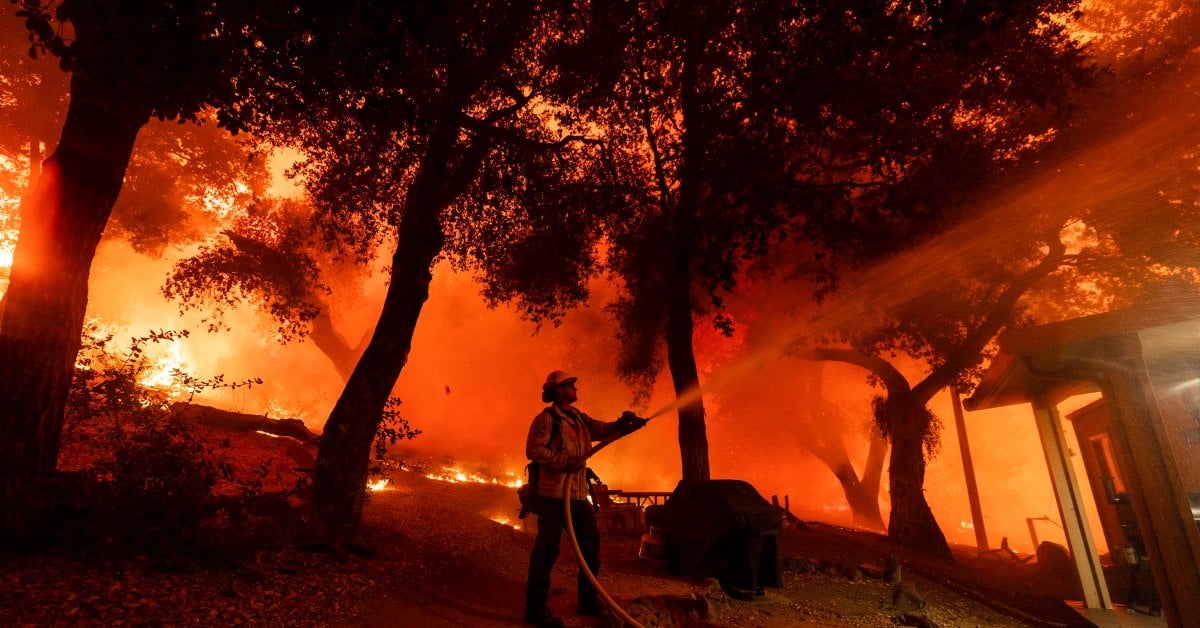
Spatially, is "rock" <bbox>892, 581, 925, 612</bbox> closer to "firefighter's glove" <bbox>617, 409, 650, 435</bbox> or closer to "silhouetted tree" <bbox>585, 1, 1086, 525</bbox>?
"silhouetted tree" <bbox>585, 1, 1086, 525</bbox>

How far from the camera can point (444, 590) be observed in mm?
6578

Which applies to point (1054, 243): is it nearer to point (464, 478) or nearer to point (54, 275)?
point (54, 275)

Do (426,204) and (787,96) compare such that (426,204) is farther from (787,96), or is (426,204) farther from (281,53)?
(787,96)

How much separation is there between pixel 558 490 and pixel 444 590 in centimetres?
241

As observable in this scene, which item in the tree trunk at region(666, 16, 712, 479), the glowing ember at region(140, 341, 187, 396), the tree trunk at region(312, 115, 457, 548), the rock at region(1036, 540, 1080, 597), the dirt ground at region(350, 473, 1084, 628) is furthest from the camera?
the glowing ember at region(140, 341, 187, 396)

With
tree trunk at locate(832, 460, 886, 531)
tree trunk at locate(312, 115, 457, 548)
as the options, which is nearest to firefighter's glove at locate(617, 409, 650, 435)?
tree trunk at locate(312, 115, 457, 548)

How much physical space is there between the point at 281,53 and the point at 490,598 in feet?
23.1

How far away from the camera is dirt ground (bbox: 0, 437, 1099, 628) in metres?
4.38

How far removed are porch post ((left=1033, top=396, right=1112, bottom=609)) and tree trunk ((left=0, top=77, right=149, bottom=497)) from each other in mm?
13678

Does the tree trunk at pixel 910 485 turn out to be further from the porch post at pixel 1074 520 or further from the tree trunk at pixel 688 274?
the tree trunk at pixel 688 274

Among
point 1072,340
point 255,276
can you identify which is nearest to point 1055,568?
point 1072,340

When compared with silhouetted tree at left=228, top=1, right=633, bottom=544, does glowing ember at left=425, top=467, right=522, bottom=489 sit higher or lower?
→ lower

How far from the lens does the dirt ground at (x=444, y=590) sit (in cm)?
438

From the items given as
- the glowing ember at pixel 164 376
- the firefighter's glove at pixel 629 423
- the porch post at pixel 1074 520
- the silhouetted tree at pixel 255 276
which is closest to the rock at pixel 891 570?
the porch post at pixel 1074 520
